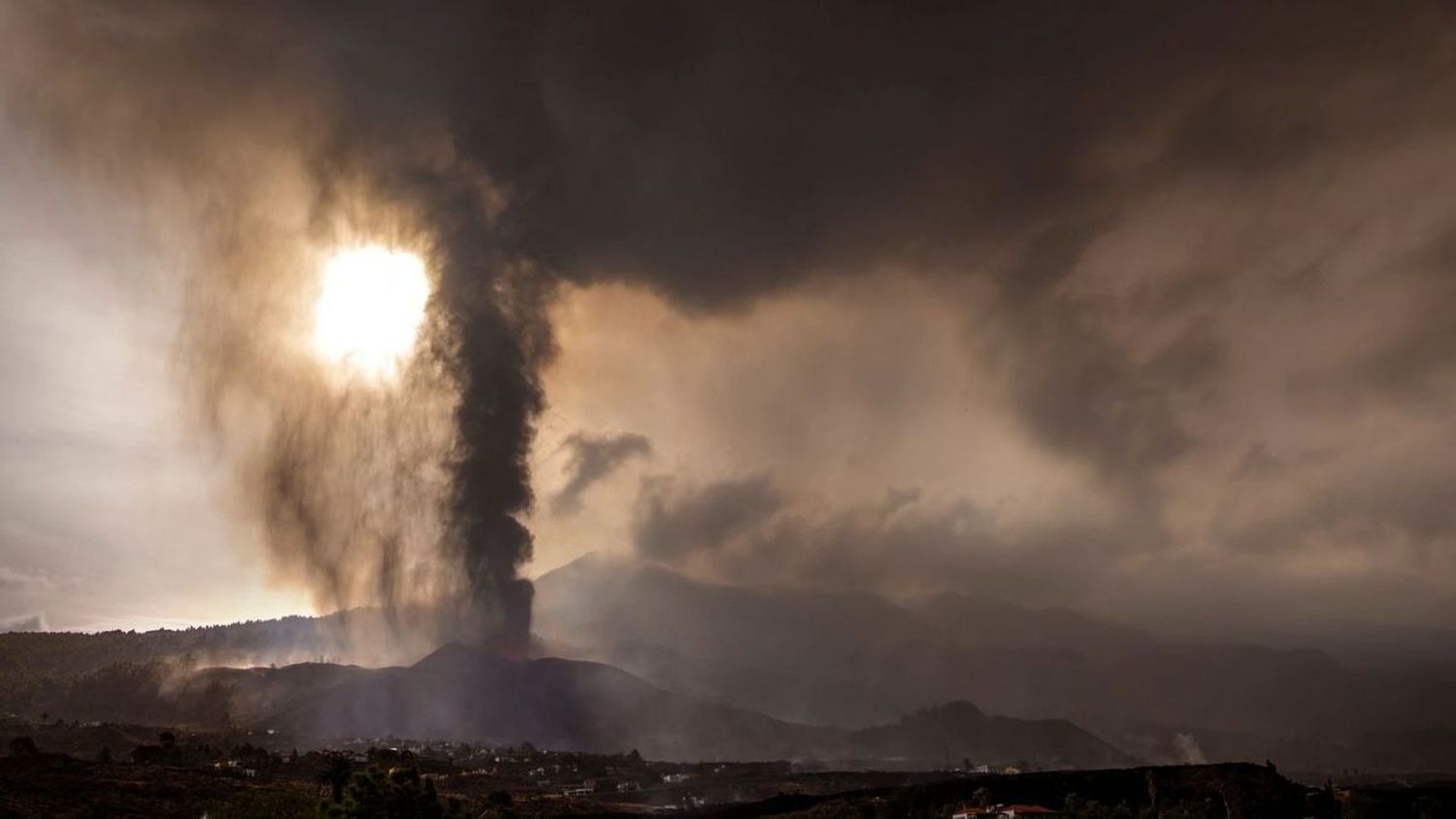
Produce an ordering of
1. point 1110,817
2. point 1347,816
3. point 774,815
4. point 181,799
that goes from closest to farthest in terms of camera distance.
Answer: point 181,799
point 1110,817
point 1347,816
point 774,815

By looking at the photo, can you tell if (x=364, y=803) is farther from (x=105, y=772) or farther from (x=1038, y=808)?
(x=1038, y=808)

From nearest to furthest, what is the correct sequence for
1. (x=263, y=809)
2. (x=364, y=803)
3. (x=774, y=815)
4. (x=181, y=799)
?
(x=364, y=803) < (x=263, y=809) < (x=181, y=799) < (x=774, y=815)

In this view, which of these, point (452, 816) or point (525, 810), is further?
point (525, 810)

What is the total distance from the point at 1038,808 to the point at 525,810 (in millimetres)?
102905

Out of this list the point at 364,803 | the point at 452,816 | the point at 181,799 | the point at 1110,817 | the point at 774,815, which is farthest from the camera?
the point at 774,815

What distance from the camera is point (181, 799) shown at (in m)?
158

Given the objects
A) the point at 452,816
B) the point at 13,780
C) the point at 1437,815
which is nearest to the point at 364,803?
the point at 452,816

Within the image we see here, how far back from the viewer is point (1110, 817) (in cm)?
17412

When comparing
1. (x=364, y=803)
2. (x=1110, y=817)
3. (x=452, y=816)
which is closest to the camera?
(x=364, y=803)

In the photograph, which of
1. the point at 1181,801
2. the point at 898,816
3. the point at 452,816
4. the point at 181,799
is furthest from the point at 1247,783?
the point at 181,799

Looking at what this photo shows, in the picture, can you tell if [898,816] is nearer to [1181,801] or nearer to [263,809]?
[1181,801]

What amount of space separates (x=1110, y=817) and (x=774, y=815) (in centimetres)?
6574

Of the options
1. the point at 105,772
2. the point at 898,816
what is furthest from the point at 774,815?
the point at 105,772

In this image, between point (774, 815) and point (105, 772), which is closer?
point (105, 772)
